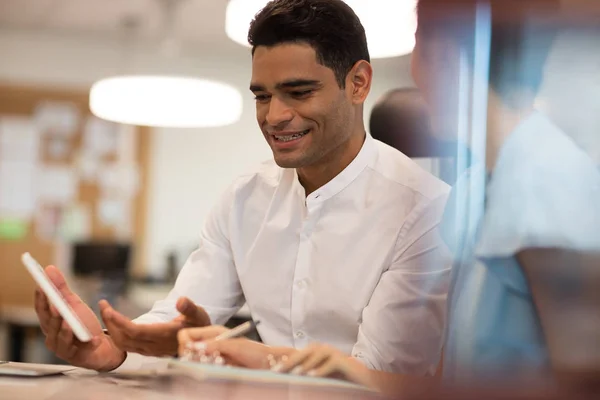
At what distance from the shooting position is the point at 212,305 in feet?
2.34

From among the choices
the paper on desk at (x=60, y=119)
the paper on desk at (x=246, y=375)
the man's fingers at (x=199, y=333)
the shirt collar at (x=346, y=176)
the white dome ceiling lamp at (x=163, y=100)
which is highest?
the paper on desk at (x=60, y=119)

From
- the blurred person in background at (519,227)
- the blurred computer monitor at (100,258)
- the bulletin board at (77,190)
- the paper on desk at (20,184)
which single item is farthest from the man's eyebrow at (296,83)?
the paper on desk at (20,184)

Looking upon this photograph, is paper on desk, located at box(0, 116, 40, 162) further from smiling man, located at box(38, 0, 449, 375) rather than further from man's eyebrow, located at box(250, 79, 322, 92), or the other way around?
man's eyebrow, located at box(250, 79, 322, 92)

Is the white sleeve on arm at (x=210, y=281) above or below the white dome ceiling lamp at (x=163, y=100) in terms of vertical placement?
below

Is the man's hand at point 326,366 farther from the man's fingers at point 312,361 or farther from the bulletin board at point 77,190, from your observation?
the bulletin board at point 77,190

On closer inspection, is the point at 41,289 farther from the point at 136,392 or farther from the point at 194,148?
the point at 194,148

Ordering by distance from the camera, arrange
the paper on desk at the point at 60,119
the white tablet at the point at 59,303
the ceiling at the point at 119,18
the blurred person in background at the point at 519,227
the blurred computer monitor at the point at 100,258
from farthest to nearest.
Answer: the paper on desk at the point at 60,119
the blurred computer monitor at the point at 100,258
the ceiling at the point at 119,18
the white tablet at the point at 59,303
the blurred person in background at the point at 519,227

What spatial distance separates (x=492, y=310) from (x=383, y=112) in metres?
0.22

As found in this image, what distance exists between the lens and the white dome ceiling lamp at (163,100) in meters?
0.86

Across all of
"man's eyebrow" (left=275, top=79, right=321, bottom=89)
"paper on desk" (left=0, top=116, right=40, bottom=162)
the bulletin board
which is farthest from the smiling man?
"paper on desk" (left=0, top=116, right=40, bottom=162)

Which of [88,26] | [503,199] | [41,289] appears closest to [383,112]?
[503,199]

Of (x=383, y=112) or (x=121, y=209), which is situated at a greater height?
(x=383, y=112)

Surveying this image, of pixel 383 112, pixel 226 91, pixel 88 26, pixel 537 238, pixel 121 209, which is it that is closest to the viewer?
pixel 537 238

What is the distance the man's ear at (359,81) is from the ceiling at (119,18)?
0.58ft
